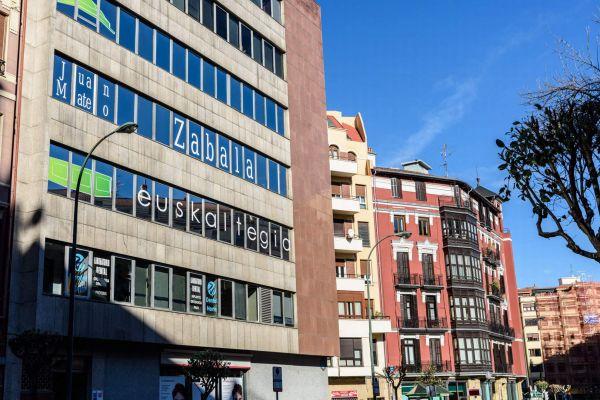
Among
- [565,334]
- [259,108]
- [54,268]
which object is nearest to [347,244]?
[259,108]

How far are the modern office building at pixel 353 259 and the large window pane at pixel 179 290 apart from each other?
2092cm

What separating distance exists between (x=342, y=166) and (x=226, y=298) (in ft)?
82.6

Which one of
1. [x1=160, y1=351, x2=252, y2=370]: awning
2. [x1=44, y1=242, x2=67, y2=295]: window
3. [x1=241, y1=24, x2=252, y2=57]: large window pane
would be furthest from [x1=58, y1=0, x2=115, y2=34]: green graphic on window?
[x1=160, y1=351, x2=252, y2=370]: awning

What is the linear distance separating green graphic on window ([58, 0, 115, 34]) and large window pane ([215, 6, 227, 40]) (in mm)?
8078

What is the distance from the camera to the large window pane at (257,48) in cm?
3928

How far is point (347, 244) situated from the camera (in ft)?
178

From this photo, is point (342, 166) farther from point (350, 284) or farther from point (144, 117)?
point (144, 117)

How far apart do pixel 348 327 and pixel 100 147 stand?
2939cm

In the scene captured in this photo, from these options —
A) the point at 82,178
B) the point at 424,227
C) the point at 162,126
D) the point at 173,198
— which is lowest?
the point at 82,178

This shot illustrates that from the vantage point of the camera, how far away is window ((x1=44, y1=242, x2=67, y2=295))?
24.4 meters

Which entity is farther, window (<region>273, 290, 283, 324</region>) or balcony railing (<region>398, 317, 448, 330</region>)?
balcony railing (<region>398, 317, 448, 330</region>)

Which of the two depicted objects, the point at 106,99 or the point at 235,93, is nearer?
the point at 106,99

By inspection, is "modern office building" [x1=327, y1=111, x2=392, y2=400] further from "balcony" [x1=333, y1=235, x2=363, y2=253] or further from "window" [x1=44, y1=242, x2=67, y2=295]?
"window" [x1=44, y1=242, x2=67, y2=295]

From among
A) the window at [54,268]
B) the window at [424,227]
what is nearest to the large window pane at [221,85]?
the window at [54,268]
